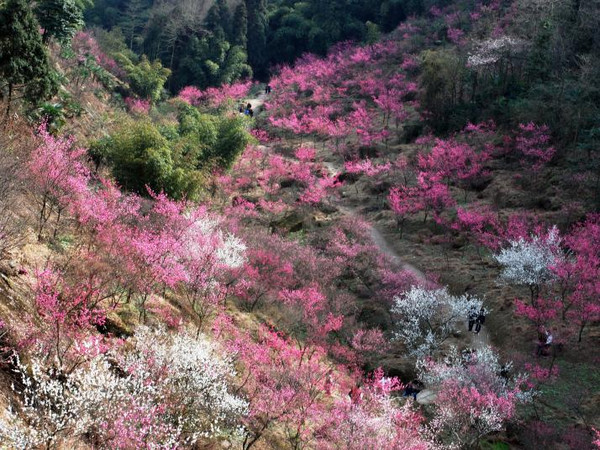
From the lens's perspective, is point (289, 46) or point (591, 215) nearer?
point (591, 215)

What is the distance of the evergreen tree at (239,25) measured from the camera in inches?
2477

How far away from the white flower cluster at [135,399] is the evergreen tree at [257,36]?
6023 cm

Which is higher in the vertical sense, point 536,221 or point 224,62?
point 224,62

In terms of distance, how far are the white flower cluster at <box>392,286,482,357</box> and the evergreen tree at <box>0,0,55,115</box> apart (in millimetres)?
18639

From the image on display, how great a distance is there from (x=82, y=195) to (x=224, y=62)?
48.2 meters

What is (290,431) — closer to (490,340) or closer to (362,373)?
(362,373)

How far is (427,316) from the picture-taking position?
65.7 feet

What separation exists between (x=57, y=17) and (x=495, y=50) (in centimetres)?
3438

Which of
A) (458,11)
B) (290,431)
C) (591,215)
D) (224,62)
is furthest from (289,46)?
(290,431)

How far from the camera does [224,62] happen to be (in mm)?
59438

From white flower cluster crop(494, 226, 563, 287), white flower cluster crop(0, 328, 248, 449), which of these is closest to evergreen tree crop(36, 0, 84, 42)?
white flower cluster crop(0, 328, 248, 449)

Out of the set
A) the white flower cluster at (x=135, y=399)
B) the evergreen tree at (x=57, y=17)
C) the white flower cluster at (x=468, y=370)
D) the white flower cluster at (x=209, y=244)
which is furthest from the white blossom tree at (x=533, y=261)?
the evergreen tree at (x=57, y=17)

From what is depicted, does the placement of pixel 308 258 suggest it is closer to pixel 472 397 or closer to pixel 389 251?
pixel 389 251

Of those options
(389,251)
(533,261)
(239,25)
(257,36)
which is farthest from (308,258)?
(257,36)
